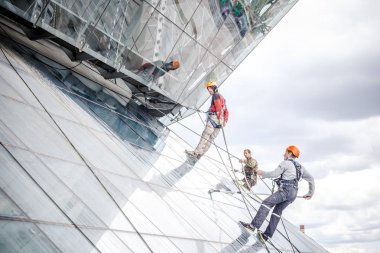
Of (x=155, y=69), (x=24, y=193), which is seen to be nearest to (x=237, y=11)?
(x=155, y=69)

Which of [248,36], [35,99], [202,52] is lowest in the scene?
[35,99]

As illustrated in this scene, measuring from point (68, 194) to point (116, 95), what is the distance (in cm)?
783

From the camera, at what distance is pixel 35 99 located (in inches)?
216

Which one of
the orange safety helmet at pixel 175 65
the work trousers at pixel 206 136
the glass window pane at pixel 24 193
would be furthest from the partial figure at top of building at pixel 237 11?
the glass window pane at pixel 24 193

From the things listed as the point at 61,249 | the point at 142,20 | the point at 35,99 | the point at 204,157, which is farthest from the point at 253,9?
the point at 61,249

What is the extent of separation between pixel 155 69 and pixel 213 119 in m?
2.93

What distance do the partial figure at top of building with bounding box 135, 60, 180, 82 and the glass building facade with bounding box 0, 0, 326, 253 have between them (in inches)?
6.6

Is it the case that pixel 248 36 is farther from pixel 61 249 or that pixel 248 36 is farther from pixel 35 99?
pixel 61 249

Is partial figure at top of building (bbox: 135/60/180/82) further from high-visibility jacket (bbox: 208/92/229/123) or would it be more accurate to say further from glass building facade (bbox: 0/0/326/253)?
high-visibility jacket (bbox: 208/92/229/123)

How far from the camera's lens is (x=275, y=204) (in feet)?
22.4

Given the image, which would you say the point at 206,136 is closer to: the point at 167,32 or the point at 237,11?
the point at 167,32

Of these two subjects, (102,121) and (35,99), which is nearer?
(35,99)

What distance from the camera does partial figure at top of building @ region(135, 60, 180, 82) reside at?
11016 mm

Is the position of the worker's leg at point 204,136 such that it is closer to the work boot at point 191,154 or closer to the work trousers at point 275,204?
the work boot at point 191,154
